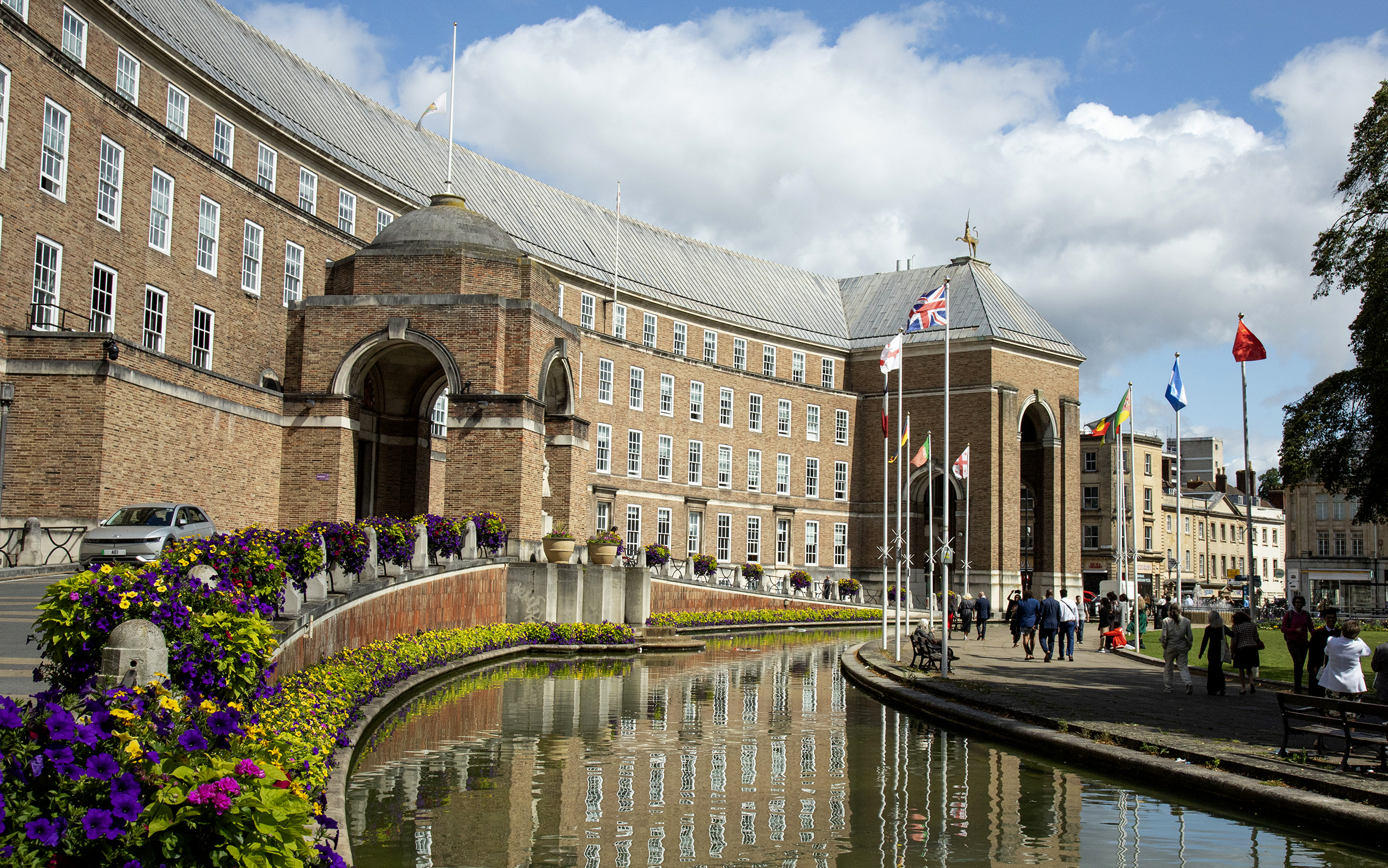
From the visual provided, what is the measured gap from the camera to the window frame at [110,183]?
27000 mm

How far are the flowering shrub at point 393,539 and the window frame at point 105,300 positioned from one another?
10.9 meters

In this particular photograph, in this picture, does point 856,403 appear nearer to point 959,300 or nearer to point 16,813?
point 959,300

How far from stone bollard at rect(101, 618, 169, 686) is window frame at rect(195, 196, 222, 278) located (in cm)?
2557

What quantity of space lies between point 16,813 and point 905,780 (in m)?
9.10

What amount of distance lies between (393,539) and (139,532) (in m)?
4.16

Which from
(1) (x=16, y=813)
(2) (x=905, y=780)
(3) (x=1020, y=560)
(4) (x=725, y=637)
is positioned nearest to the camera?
(1) (x=16, y=813)

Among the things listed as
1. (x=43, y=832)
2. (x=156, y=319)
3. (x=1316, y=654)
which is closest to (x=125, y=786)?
(x=43, y=832)

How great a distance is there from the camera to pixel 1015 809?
1095 centimetres

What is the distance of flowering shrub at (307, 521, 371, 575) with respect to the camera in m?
16.7

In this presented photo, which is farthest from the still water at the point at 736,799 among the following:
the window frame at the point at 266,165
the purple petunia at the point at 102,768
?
the window frame at the point at 266,165

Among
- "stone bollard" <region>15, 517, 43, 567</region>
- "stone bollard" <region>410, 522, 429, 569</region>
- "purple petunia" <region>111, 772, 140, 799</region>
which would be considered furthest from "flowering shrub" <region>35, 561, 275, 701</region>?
"stone bollard" <region>15, 517, 43, 567</region>

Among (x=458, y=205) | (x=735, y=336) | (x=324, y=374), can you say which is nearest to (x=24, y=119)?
(x=324, y=374)

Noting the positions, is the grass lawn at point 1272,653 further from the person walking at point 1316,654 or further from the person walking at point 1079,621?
the person walking at point 1079,621

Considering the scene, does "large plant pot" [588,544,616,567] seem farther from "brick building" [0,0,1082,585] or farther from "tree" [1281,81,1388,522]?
"tree" [1281,81,1388,522]
